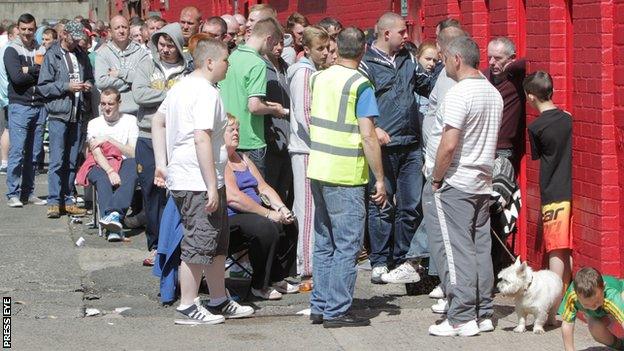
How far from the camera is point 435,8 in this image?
38.8 ft

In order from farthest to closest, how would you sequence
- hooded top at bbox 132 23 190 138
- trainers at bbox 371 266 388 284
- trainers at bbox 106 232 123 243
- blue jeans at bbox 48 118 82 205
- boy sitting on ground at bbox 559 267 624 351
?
blue jeans at bbox 48 118 82 205
trainers at bbox 106 232 123 243
hooded top at bbox 132 23 190 138
trainers at bbox 371 266 388 284
boy sitting on ground at bbox 559 267 624 351

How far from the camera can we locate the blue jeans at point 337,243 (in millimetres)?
8398

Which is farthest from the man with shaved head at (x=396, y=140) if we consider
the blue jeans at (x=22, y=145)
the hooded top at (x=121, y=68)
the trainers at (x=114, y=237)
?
the blue jeans at (x=22, y=145)

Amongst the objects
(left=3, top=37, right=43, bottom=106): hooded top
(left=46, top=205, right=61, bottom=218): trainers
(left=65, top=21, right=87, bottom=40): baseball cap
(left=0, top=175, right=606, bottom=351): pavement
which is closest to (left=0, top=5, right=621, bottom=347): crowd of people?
(left=0, top=175, right=606, bottom=351): pavement

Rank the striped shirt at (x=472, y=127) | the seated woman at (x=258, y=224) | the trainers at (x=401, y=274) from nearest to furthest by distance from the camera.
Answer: the striped shirt at (x=472, y=127) → the seated woman at (x=258, y=224) → the trainers at (x=401, y=274)

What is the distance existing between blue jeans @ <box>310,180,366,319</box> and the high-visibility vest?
0.09m

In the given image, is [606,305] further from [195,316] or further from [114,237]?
[114,237]

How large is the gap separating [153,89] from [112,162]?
6.23 ft

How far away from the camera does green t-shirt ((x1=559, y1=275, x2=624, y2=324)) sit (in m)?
7.18

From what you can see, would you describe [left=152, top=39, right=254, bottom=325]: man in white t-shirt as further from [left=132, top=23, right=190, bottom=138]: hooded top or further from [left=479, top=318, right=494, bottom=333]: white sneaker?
[left=132, top=23, right=190, bottom=138]: hooded top

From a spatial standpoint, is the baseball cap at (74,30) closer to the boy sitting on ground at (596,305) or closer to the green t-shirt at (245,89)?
the green t-shirt at (245,89)

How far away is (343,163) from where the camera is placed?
329 inches

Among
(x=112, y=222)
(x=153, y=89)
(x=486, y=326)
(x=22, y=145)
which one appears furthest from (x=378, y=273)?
(x=22, y=145)

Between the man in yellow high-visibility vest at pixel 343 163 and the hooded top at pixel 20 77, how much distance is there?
6718 millimetres
